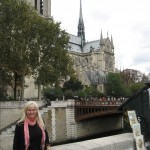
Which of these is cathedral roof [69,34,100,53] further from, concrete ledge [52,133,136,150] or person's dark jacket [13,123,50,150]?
person's dark jacket [13,123,50,150]

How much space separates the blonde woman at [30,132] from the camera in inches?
153

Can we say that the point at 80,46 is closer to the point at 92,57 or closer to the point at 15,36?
the point at 92,57

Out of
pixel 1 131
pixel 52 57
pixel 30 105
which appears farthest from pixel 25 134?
pixel 52 57

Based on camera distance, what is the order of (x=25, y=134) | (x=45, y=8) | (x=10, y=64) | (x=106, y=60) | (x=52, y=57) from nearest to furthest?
(x=25, y=134)
(x=10, y=64)
(x=52, y=57)
(x=45, y=8)
(x=106, y=60)

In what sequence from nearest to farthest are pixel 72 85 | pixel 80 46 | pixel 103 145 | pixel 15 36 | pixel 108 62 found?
pixel 103 145 → pixel 15 36 → pixel 72 85 → pixel 108 62 → pixel 80 46

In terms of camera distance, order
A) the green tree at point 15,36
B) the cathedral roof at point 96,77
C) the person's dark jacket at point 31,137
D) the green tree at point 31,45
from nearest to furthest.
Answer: the person's dark jacket at point 31,137 < the green tree at point 15,36 < the green tree at point 31,45 < the cathedral roof at point 96,77

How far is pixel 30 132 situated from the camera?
12.9 ft

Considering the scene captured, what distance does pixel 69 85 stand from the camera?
67188 millimetres

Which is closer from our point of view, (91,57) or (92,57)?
(92,57)

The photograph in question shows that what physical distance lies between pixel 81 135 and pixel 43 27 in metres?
11.0

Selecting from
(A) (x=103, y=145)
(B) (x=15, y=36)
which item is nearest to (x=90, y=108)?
(B) (x=15, y=36)

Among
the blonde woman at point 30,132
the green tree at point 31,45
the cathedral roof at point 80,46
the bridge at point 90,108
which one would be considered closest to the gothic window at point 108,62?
the cathedral roof at point 80,46

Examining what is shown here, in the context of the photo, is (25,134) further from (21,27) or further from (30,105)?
(21,27)

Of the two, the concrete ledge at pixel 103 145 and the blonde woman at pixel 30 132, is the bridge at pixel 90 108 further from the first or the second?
the blonde woman at pixel 30 132
